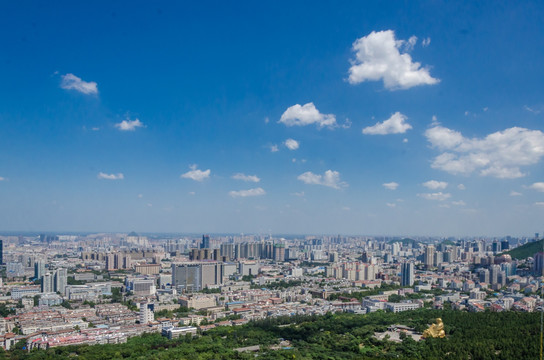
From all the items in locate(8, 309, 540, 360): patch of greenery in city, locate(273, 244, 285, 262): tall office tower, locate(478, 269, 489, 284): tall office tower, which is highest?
locate(8, 309, 540, 360): patch of greenery in city

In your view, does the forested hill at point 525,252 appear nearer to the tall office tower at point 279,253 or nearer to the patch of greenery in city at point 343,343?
the patch of greenery in city at point 343,343

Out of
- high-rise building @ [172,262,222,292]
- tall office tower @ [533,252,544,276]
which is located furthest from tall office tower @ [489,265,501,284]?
high-rise building @ [172,262,222,292]

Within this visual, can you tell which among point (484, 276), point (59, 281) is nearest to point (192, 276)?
point (59, 281)

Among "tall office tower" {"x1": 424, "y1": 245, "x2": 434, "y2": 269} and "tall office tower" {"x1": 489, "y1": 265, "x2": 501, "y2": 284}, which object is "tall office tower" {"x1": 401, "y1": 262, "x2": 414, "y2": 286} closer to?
"tall office tower" {"x1": 489, "y1": 265, "x2": 501, "y2": 284}

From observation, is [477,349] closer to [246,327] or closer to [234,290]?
[246,327]

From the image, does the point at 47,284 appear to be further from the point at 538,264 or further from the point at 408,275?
the point at 538,264

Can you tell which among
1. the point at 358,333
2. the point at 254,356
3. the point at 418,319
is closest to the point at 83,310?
the point at 254,356
